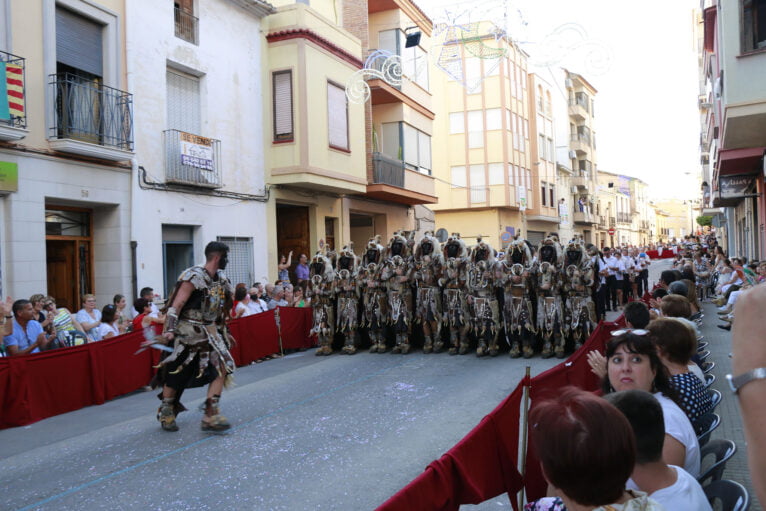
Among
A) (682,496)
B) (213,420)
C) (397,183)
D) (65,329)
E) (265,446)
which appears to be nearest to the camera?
(682,496)

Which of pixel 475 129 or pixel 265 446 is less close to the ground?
pixel 475 129

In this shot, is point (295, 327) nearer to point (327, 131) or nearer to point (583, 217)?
point (327, 131)

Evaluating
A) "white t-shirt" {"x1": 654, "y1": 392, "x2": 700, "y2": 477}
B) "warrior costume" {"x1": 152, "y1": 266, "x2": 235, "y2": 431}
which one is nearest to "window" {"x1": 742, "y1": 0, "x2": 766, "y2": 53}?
"warrior costume" {"x1": 152, "y1": 266, "x2": 235, "y2": 431}

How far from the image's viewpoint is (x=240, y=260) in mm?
17672

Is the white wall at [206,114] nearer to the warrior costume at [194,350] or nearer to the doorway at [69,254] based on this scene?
the doorway at [69,254]

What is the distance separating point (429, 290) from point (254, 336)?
11.7ft

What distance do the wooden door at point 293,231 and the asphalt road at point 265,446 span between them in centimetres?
1055

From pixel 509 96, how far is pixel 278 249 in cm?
2346

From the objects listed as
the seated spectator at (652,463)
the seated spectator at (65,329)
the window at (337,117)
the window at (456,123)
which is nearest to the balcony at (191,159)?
the window at (337,117)

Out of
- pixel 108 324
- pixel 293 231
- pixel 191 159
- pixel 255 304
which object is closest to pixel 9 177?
pixel 108 324

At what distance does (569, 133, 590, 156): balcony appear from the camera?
54125 millimetres

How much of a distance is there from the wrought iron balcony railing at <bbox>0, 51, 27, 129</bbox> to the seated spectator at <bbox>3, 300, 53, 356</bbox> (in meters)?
3.87

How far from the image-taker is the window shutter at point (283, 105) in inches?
730

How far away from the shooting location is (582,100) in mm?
55969
